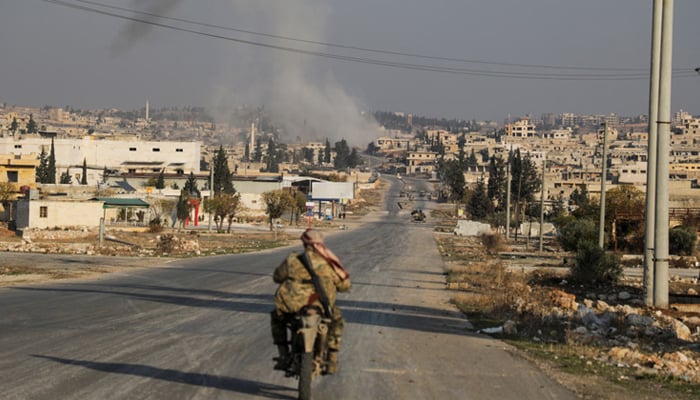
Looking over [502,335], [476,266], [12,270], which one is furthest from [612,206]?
[502,335]

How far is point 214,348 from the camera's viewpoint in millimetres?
12367

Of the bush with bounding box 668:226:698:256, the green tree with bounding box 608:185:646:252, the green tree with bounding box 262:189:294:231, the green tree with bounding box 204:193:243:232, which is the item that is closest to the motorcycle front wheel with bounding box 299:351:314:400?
the bush with bounding box 668:226:698:256

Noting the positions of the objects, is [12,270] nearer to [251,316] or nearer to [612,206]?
[251,316]

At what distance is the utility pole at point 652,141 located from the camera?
20.4m

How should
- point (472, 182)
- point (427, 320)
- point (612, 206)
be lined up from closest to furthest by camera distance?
1. point (427, 320)
2. point (612, 206)
3. point (472, 182)

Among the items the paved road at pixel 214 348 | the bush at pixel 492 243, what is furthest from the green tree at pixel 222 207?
the paved road at pixel 214 348

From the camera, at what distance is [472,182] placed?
633 feet

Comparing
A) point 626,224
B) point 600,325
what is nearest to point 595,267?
point 600,325

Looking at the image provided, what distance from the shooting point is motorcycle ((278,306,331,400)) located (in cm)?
854

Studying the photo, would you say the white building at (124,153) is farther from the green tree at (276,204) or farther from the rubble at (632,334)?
the rubble at (632,334)

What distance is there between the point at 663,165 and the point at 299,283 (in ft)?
45.7

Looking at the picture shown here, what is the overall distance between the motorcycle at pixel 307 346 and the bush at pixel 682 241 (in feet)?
150

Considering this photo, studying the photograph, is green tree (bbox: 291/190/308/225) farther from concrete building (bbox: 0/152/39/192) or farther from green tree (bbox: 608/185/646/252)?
green tree (bbox: 608/185/646/252)

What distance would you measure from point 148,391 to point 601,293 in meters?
20.0
